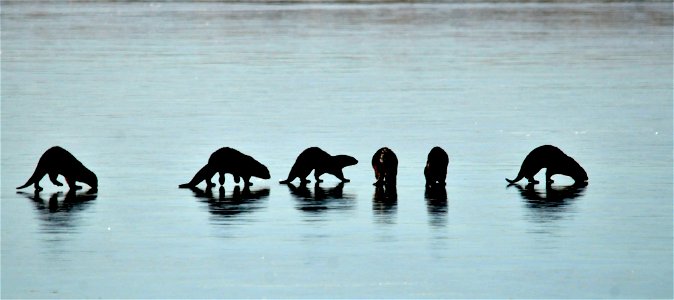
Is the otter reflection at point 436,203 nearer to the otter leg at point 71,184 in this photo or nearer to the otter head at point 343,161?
the otter head at point 343,161

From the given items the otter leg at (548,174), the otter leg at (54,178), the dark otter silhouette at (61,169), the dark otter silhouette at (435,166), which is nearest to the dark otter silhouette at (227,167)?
the dark otter silhouette at (61,169)

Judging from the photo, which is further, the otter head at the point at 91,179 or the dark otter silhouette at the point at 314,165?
the dark otter silhouette at the point at 314,165

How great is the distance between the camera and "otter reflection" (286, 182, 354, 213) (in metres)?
14.7

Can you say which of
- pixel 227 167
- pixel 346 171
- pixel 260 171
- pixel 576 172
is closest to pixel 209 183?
pixel 227 167

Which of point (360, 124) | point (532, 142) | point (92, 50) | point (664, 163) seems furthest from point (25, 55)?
point (664, 163)

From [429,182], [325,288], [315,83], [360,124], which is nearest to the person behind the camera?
[325,288]

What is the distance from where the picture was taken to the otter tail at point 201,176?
16.1m

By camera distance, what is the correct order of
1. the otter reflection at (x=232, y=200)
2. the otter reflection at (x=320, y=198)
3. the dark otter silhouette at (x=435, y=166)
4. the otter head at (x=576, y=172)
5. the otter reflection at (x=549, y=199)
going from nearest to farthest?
the otter reflection at (x=549, y=199) → the otter reflection at (x=232, y=200) → the otter reflection at (x=320, y=198) → the dark otter silhouette at (x=435, y=166) → the otter head at (x=576, y=172)

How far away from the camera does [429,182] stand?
16031 millimetres

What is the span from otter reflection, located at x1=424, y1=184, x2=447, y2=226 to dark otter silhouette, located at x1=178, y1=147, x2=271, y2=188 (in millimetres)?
1769

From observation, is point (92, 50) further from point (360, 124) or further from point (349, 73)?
point (360, 124)

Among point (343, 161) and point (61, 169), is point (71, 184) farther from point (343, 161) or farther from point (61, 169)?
point (343, 161)

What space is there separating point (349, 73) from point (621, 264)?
2138 centimetres

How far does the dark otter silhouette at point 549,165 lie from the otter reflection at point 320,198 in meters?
1.84
